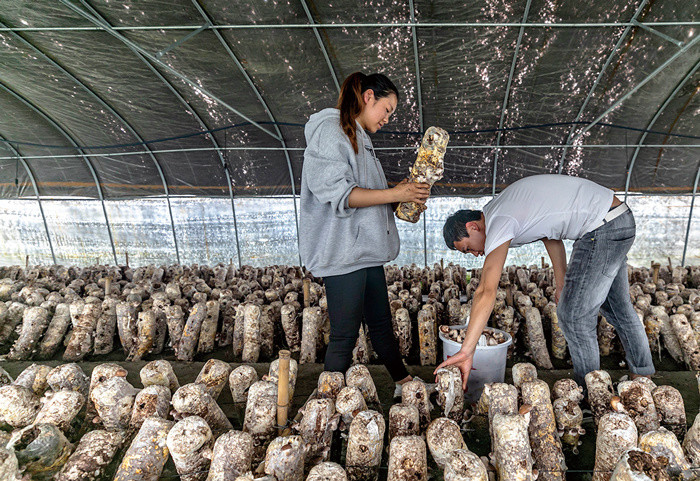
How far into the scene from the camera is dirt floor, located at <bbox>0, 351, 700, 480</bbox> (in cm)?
207

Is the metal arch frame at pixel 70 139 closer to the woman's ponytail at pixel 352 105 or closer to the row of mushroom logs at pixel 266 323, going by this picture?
the row of mushroom logs at pixel 266 323

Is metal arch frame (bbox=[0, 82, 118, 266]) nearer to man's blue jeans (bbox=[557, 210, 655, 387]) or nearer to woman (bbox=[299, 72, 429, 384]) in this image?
woman (bbox=[299, 72, 429, 384])

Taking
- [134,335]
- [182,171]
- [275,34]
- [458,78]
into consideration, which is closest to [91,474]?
[134,335]

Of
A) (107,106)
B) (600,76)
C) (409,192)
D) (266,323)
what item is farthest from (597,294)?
(107,106)

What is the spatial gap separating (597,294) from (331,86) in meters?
5.52

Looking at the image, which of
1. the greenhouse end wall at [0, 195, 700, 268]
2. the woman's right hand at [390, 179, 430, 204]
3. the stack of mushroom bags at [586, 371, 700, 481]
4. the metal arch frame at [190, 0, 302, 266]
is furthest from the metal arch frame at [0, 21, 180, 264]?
the stack of mushroom bags at [586, 371, 700, 481]

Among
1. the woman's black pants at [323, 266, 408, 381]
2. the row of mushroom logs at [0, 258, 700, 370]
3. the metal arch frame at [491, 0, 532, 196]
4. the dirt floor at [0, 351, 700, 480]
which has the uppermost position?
the metal arch frame at [491, 0, 532, 196]

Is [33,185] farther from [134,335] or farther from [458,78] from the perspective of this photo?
[458,78]

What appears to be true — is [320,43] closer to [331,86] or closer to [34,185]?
[331,86]

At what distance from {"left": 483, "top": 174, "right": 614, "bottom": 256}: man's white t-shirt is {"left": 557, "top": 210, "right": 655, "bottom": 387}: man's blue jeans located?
104 mm

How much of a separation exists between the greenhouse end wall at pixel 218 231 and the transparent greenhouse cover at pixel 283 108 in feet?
0.13

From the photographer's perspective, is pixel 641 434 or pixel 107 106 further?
pixel 107 106

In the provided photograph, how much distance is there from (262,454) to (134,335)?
2.27 metres

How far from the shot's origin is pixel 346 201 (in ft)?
7.33
